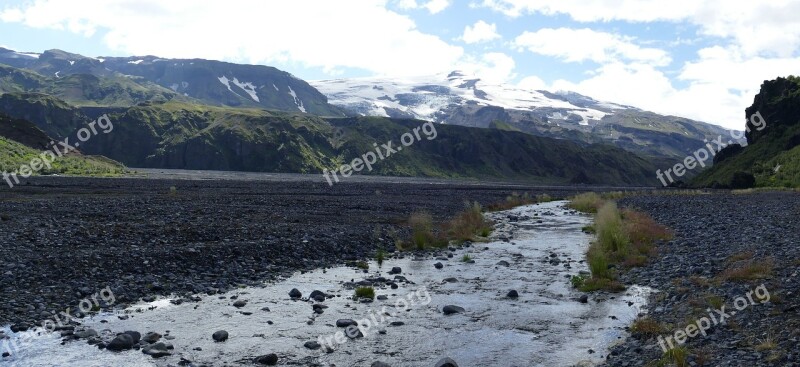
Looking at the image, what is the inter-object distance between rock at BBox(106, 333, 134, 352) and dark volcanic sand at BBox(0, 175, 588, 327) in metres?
3.00

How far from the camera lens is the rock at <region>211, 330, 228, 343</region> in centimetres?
1449

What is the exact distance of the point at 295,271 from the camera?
2428 centimetres

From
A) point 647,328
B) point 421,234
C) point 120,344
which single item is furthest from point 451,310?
point 421,234

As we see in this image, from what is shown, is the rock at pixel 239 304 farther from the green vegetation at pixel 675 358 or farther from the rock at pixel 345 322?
the green vegetation at pixel 675 358

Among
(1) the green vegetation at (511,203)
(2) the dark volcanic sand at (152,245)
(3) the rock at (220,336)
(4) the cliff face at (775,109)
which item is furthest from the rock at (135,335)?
(4) the cliff face at (775,109)

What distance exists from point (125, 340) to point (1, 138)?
11254cm

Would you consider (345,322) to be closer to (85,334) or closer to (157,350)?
(157,350)

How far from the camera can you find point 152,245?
Answer: 85.5ft

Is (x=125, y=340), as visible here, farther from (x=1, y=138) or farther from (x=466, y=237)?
(x=1, y=138)

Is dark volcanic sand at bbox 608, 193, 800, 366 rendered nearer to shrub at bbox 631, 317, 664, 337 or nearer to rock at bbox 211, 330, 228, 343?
shrub at bbox 631, 317, 664, 337

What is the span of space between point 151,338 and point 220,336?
1639mm

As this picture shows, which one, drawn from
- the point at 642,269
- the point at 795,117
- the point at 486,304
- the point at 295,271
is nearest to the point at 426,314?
the point at 486,304

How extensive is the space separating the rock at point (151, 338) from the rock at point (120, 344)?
1.47ft

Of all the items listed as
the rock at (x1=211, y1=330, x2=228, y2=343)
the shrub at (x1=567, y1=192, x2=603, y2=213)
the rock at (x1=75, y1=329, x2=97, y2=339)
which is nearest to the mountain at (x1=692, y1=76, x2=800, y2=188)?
the shrub at (x1=567, y1=192, x2=603, y2=213)
